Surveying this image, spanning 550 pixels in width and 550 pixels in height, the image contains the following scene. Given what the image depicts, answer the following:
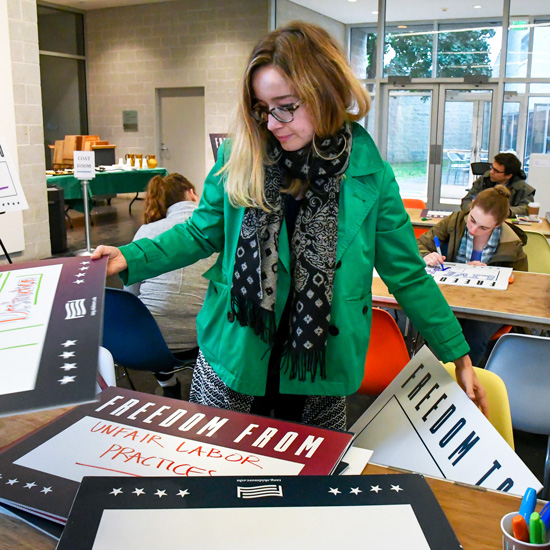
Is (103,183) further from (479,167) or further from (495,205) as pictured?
(495,205)

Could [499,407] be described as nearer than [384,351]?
Yes

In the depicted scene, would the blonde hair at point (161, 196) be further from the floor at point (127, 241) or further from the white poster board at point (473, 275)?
the white poster board at point (473, 275)

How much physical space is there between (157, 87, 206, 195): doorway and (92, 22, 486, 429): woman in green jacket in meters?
11.2

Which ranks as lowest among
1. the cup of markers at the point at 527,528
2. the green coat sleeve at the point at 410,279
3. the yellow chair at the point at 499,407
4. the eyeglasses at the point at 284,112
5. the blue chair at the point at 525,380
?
the blue chair at the point at 525,380

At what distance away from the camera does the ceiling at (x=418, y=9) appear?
973 centimetres

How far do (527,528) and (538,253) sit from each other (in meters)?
3.39

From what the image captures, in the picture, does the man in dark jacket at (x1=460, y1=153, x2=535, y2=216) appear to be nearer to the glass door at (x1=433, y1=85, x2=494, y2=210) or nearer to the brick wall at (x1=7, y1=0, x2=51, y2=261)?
the glass door at (x1=433, y1=85, x2=494, y2=210)

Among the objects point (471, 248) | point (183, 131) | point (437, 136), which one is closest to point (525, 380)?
point (471, 248)

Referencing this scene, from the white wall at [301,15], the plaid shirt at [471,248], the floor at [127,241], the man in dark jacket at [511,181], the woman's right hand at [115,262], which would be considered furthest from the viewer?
the white wall at [301,15]

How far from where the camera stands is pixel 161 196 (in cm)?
308

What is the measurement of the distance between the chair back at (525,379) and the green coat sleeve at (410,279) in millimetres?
1008

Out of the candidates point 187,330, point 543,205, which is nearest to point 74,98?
point 543,205

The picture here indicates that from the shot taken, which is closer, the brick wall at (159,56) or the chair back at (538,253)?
the chair back at (538,253)

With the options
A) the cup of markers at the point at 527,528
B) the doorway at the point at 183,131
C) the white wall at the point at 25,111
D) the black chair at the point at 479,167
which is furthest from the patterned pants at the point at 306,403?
the doorway at the point at 183,131
